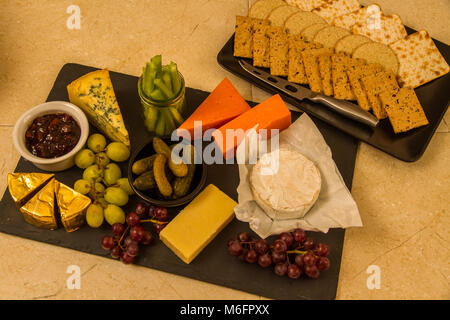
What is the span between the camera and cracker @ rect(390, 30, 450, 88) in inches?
61.4

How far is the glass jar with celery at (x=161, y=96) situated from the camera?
1.26 metres

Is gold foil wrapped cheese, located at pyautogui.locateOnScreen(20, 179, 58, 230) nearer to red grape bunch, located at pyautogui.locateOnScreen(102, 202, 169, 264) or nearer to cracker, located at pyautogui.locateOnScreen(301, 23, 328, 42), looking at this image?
red grape bunch, located at pyautogui.locateOnScreen(102, 202, 169, 264)

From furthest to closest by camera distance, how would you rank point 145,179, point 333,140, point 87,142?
point 333,140 → point 87,142 → point 145,179

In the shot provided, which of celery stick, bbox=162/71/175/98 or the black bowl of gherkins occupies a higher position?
celery stick, bbox=162/71/175/98

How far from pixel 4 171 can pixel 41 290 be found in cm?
41

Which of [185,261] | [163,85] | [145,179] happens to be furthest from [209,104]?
[185,261]

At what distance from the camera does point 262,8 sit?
5.35 feet

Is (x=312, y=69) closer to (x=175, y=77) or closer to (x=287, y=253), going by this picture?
(x=175, y=77)

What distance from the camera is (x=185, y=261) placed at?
4.15 feet

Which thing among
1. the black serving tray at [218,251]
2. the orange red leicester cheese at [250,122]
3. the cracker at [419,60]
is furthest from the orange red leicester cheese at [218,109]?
the cracker at [419,60]

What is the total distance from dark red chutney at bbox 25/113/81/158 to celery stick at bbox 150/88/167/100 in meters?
0.25

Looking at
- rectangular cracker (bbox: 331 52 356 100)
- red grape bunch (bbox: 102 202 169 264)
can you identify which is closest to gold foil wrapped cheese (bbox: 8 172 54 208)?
red grape bunch (bbox: 102 202 169 264)

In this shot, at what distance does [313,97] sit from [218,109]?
1.06ft
